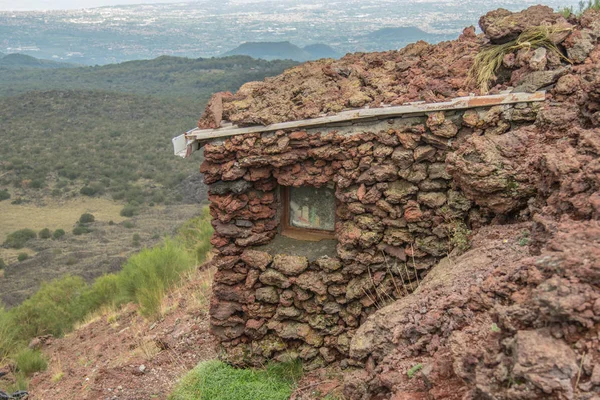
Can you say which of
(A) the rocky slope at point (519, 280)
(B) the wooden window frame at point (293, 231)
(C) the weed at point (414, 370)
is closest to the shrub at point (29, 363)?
(B) the wooden window frame at point (293, 231)

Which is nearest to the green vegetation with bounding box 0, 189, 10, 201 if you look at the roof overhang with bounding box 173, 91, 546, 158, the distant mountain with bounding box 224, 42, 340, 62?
the roof overhang with bounding box 173, 91, 546, 158

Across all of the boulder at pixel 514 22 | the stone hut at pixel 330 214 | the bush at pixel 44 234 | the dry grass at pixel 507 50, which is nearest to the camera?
the stone hut at pixel 330 214

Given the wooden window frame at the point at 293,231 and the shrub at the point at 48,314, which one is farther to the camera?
the shrub at the point at 48,314

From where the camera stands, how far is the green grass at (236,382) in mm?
5898

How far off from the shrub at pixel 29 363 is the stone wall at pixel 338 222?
17.0ft

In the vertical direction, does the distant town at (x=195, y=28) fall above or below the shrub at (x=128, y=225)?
above

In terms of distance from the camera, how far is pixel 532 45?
217 inches

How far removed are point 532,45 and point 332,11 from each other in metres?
98.1

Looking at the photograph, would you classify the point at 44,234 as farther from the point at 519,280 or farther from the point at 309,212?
the point at 519,280

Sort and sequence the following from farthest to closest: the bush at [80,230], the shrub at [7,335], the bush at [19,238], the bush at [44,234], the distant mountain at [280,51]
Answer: the distant mountain at [280,51], the bush at [80,230], the bush at [44,234], the bush at [19,238], the shrub at [7,335]

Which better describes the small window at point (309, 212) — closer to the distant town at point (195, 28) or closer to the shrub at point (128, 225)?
the shrub at point (128, 225)

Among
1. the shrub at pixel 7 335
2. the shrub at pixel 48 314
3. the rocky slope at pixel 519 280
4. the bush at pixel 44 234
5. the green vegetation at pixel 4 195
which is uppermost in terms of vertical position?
the rocky slope at pixel 519 280

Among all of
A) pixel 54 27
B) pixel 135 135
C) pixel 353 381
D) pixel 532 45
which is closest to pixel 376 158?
pixel 532 45

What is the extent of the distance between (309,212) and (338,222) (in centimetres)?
43
